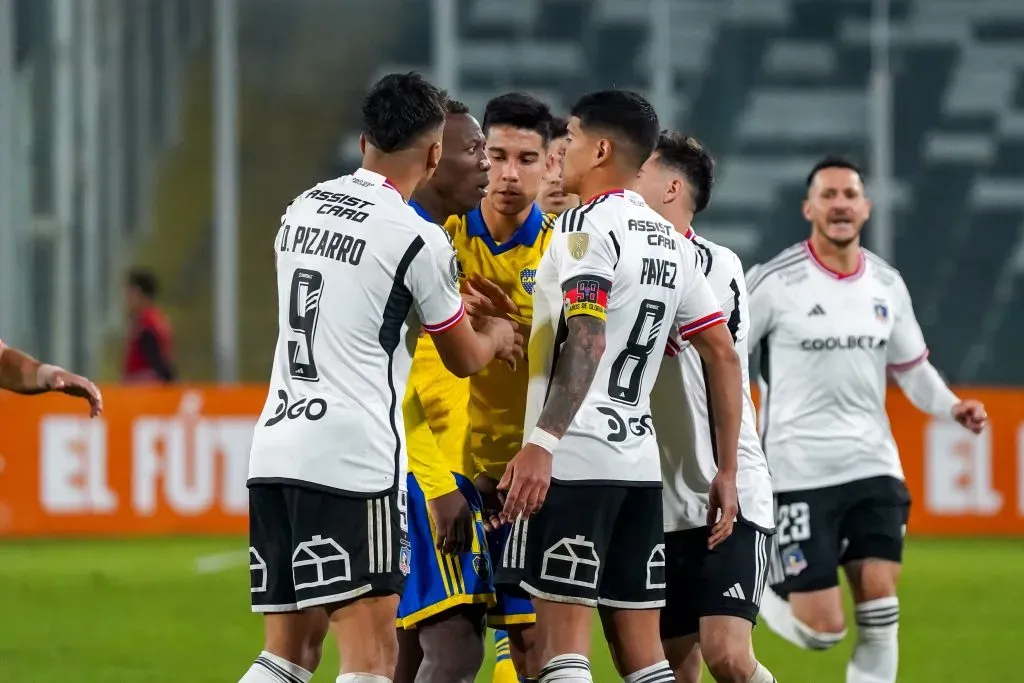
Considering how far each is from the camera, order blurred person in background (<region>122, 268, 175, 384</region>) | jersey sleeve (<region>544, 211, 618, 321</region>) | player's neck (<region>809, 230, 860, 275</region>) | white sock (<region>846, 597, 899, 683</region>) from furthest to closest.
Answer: blurred person in background (<region>122, 268, 175, 384</region>), player's neck (<region>809, 230, 860, 275</region>), white sock (<region>846, 597, 899, 683</region>), jersey sleeve (<region>544, 211, 618, 321</region>)

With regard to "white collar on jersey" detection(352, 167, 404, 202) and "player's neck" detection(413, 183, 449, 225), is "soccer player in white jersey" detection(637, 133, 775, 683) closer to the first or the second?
"player's neck" detection(413, 183, 449, 225)

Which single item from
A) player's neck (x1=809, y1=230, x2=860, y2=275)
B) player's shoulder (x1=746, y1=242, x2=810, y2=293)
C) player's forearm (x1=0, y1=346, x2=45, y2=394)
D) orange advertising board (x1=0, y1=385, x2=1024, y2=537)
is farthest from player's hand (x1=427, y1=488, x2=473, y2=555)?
orange advertising board (x1=0, y1=385, x2=1024, y2=537)

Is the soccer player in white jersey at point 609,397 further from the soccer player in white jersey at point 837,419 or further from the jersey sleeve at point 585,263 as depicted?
the soccer player in white jersey at point 837,419

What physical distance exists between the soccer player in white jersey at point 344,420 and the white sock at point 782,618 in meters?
3.04

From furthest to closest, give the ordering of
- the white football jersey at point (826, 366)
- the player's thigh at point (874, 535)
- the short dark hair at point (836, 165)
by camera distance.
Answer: the short dark hair at point (836, 165) → the white football jersey at point (826, 366) → the player's thigh at point (874, 535)

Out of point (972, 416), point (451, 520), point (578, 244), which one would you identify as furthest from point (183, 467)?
point (578, 244)

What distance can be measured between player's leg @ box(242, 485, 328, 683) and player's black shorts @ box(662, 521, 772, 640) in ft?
4.38

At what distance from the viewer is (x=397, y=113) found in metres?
4.98

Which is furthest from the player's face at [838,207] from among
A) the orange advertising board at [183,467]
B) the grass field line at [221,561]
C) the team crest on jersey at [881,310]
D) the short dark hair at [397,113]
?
the orange advertising board at [183,467]

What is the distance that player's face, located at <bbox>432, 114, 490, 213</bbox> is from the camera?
18.5 ft

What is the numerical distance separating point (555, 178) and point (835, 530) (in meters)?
2.03

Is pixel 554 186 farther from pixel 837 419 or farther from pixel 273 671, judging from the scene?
pixel 273 671

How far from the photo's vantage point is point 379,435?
15.9 ft

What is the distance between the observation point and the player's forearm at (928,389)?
7.56 metres
